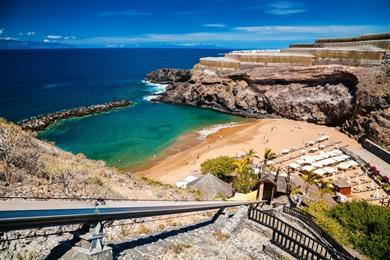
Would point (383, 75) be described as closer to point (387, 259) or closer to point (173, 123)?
point (173, 123)

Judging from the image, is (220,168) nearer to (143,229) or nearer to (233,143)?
(233,143)

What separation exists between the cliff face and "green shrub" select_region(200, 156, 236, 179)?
2113 centimetres

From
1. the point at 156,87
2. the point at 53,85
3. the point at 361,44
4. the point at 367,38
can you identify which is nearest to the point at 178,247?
the point at 361,44

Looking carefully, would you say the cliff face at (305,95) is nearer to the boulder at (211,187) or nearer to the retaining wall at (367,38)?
the retaining wall at (367,38)

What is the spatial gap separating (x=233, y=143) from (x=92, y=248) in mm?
34585

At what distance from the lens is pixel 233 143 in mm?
39719

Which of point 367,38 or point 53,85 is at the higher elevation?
point 367,38

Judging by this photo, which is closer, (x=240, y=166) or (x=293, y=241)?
(x=293, y=241)

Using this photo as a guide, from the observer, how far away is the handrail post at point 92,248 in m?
5.72

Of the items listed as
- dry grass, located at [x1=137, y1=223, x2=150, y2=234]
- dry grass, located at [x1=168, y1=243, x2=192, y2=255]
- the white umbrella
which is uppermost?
dry grass, located at [x1=168, y1=243, x2=192, y2=255]

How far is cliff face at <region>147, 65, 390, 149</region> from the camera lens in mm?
41500

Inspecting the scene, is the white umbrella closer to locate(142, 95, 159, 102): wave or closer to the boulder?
the boulder

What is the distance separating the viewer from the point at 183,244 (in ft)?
28.1

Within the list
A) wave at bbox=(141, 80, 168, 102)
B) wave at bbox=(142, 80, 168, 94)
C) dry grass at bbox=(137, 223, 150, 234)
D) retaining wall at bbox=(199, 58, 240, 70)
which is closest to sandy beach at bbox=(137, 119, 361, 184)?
retaining wall at bbox=(199, 58, 240, 70)
